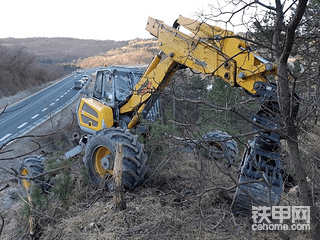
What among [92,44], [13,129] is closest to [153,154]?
[13,129]

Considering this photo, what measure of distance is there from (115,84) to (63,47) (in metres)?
122

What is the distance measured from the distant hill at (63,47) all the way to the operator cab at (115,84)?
9784 centimetres

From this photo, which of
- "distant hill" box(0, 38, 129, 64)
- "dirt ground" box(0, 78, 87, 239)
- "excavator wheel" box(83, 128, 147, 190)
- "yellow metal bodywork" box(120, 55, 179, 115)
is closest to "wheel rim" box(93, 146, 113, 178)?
"excavator wheel" box(83, 128, 147, 190)

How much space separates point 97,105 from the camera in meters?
7.62

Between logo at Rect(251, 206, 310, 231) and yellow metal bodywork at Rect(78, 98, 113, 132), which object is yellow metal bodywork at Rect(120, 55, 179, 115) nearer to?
yellow metal bodywork at Rect(78, 98, 113, 132)

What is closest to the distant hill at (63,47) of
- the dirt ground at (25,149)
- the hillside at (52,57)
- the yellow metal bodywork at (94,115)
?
the hillside at (52,57)

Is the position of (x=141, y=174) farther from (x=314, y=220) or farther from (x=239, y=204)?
(x=314, y=220)

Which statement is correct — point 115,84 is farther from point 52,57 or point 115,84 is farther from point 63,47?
point 63,47

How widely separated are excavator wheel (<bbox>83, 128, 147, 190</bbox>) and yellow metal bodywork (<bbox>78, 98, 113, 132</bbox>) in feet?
3.97

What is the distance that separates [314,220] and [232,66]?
9.66 ft

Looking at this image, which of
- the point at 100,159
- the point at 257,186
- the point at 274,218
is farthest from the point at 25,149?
the point at 274,218

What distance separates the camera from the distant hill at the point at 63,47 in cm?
10562

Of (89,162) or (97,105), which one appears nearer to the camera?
(89,162)

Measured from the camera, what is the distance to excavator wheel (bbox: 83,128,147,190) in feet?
18.1
